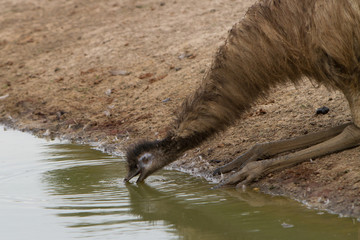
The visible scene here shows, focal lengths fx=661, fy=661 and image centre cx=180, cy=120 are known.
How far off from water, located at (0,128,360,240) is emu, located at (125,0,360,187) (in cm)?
32

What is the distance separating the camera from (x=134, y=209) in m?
4.98

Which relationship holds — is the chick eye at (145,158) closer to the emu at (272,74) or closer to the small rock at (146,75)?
the emu at (272,74)

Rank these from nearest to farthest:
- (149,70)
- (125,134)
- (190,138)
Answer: (190,138) < (125,134) < (149,70)

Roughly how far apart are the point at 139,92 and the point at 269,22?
3.89 m

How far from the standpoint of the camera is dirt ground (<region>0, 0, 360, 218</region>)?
5293 millimetres

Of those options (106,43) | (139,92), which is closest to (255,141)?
(139,92)

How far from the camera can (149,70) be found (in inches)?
361

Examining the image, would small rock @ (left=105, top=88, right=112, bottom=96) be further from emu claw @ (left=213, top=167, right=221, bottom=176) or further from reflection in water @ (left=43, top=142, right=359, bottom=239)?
emu claw @ (left=213, top=167, right=221, bottom=176)

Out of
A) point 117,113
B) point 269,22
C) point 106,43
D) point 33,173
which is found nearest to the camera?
point 269,22

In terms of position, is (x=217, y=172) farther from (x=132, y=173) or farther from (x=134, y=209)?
(x=134, y=209)

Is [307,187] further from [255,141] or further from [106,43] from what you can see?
[106,43]

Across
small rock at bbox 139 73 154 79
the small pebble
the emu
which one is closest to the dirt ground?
small rock at bbox 139 73 154 79

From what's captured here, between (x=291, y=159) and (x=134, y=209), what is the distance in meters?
1.33

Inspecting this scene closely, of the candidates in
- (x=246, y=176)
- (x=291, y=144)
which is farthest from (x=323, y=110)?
(x=246, y=176)
